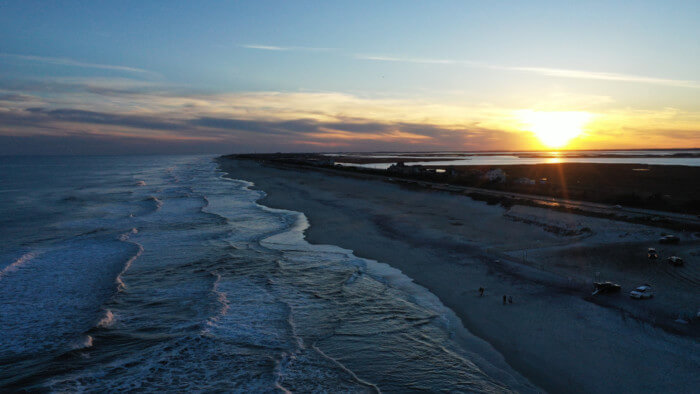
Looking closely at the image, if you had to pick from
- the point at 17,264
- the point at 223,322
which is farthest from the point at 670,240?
the point at 17,264

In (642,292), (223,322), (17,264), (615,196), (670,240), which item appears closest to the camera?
(223,322)

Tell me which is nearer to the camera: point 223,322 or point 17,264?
point 223,322

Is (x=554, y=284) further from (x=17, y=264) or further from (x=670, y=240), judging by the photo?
(x=17, y=264)

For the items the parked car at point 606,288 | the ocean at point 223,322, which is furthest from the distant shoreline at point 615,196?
the ocean at point 223,322

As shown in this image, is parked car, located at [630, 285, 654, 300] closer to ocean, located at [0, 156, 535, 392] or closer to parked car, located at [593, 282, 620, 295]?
parked car, located at [593, 282, 620, 295]

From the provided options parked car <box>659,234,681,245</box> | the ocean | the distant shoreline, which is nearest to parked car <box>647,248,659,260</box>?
parked car <box>659,234,681,245</box>

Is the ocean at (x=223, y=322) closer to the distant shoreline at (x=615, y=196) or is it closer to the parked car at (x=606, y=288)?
the parked car at (x=606, y=288)

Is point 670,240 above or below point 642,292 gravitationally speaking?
above
